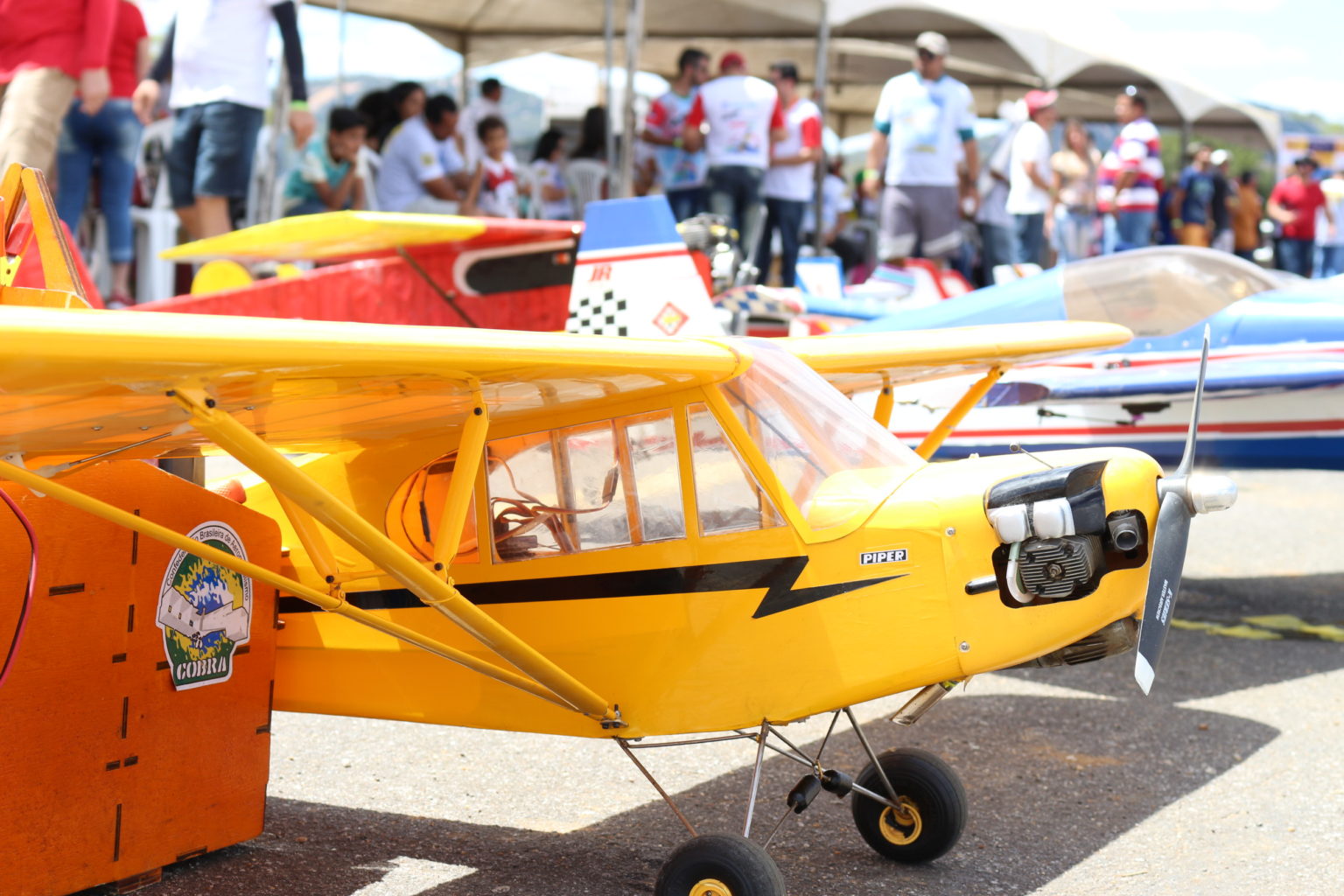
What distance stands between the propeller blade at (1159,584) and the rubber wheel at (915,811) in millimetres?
836

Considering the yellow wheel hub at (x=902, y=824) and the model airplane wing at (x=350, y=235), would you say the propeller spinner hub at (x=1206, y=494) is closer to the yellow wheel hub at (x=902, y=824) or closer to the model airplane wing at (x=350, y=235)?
the yellow wheel hub at (x=902, y=824)

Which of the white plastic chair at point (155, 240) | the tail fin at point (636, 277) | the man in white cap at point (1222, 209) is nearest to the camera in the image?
the tail fin at point (636, 277)

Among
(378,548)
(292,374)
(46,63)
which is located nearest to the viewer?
(292,374)

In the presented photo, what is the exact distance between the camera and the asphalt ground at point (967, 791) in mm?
4129

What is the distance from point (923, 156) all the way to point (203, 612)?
8981 millimetres

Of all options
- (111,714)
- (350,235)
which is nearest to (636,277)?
(350,235)

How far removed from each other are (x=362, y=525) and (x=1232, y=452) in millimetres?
5604

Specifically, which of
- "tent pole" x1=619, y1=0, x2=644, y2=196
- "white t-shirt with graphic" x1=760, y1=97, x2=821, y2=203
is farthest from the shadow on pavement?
"tent pole" x1=619, y1=0, x2=644, y2=196

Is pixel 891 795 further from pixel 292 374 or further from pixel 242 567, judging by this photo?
→ pixel 292 374

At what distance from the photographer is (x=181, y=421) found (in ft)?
10.9

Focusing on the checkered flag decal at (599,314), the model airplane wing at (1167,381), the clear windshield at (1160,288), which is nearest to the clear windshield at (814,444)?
the checkered flag decal at (599,314)

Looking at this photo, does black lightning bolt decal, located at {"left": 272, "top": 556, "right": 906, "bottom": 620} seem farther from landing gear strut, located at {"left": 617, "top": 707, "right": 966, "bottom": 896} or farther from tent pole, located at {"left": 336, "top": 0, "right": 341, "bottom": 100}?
tent pole, located at {"left": 336, "top": 0, "right": 341, "bottom": 100}

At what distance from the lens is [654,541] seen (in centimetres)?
396

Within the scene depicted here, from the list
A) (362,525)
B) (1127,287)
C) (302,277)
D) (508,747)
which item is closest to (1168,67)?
(1127,287)
